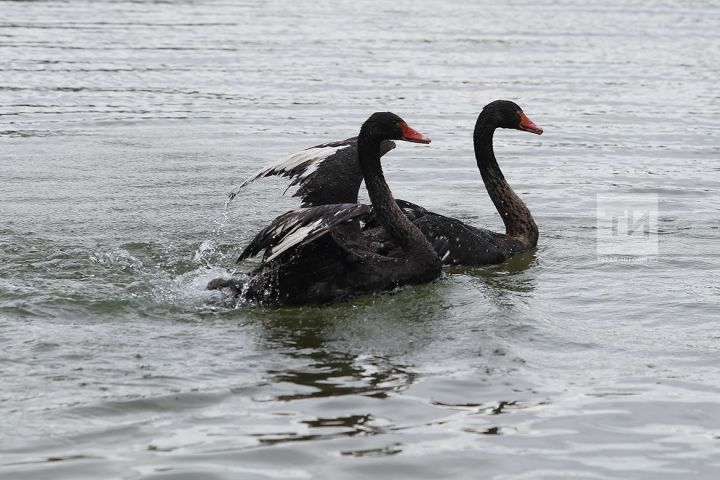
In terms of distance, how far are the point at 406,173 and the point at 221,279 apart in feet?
14.8

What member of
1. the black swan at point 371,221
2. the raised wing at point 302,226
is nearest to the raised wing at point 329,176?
the black swan at point 371,221

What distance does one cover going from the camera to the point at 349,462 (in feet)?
18.6

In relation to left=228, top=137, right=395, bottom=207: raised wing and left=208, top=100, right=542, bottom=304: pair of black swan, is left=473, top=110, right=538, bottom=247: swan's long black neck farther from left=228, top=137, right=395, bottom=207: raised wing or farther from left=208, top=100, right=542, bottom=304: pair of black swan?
left=228, top=137, right=395, bottom=207: raised wing

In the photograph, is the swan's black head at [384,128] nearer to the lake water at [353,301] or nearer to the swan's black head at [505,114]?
the lake water at [353,301]

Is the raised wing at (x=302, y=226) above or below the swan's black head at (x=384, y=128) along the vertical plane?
below

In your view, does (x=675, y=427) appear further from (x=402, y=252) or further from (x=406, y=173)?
(x=406, y=173)

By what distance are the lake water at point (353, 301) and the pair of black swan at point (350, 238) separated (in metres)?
0.15

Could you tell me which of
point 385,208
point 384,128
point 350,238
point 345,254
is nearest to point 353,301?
point 345,254

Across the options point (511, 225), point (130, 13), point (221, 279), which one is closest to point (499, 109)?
point (511, 225)

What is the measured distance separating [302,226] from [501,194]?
115 inches

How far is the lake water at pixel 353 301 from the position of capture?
5.87 metres

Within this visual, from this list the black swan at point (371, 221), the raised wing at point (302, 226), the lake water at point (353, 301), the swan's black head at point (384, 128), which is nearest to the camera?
the lake water at point (353, 301)

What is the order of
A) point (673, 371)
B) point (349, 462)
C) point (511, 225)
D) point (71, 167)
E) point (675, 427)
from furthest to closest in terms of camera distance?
1. point (71, 167)
2. point (511, 225)
3. point (673, 371)
4. point (675, 427)
5. point (349, 462)

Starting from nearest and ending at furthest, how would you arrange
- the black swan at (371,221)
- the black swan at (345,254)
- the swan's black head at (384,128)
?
1. the black swan at (345,254)
2. the swan's black head at (384,128)
3. the black swan at (371,221)
